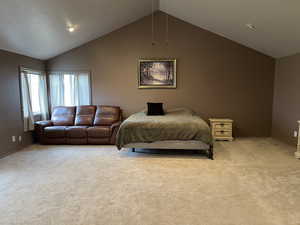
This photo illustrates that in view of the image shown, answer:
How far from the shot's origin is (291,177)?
10.0 ft

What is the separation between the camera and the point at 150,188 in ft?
8.99

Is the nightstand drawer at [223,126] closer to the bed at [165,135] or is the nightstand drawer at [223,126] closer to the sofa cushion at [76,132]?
the bed at [165,135]

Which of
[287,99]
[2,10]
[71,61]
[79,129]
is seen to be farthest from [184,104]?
[2,10]

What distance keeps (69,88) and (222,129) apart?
4.41 m

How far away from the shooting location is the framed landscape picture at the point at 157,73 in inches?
227

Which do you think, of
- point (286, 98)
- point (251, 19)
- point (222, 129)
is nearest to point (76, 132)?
point (222, 129)

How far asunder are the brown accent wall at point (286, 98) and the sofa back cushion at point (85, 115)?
16.2ft

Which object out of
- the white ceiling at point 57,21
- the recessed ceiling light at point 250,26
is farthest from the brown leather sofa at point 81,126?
the recessed ceiling light at point 250,26

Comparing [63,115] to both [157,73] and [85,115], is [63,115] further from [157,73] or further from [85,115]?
[157,73]

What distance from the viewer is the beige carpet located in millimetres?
2123

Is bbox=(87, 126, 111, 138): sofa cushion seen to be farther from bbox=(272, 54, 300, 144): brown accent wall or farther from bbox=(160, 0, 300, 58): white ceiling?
bbox=(272, 54, 300, 144): brown accent wall

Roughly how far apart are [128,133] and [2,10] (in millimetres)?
2855

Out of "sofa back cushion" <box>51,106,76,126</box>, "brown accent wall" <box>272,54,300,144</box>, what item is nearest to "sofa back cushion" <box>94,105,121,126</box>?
"sofa back cushion" <box>51,106,76,126</box>

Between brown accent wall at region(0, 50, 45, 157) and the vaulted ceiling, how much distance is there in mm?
253
